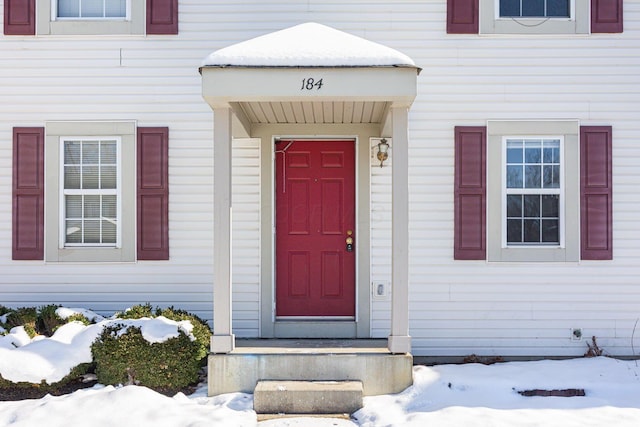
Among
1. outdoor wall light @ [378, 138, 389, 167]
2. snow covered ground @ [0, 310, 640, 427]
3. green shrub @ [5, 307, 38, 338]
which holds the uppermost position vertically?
outdoor wall light @ [378, 138, 389, 167]

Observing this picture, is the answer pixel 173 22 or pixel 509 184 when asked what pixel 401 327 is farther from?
pixel 173 22

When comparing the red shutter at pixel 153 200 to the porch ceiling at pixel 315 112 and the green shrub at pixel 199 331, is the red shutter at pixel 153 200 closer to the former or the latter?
the green shrub at pixel 199 331

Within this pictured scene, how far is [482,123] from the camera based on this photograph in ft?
22.9

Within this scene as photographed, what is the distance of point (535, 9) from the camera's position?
7.06 meters

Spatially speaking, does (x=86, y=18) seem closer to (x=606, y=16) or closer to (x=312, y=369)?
(x=312, y=369)

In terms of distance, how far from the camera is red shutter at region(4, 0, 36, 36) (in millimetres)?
7027

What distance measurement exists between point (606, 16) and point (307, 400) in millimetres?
5416

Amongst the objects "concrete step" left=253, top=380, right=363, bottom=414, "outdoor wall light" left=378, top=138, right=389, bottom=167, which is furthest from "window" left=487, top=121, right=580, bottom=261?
"concrete step" left=253, top=380, right=363, bottom=414

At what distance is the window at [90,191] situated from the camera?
23.0 ft

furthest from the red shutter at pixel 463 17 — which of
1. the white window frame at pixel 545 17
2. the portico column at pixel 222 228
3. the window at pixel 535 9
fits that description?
the portico column at pixel 222 228

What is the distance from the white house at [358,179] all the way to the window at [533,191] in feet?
0.08

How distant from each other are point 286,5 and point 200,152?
198 cm

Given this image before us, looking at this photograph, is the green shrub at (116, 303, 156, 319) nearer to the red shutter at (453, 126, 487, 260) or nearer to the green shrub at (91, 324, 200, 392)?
the green shrub at (91, 324, 200, 392)

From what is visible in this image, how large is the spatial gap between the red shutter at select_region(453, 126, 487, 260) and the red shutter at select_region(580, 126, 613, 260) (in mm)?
1124
